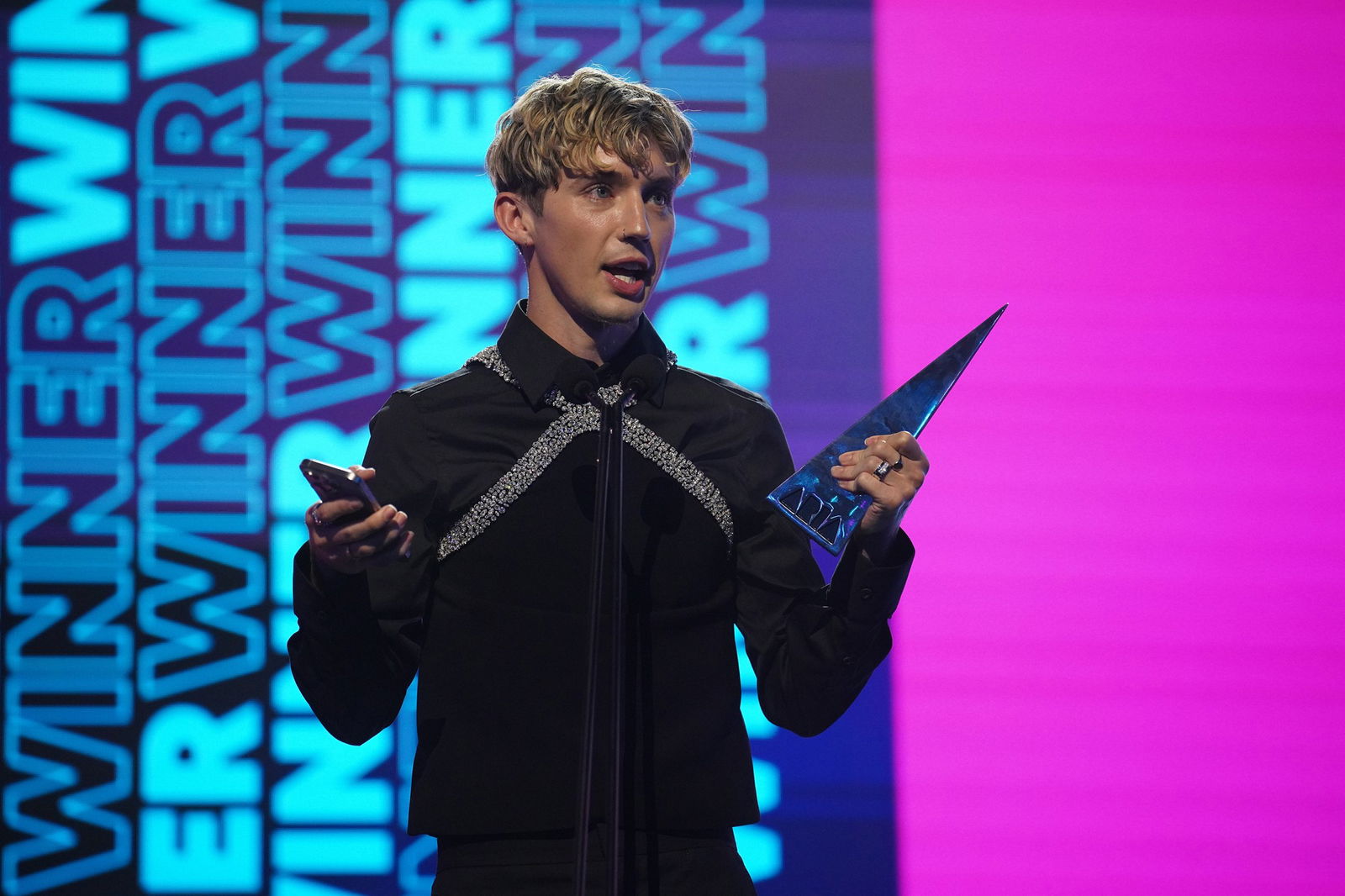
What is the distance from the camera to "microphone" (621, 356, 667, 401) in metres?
1.26

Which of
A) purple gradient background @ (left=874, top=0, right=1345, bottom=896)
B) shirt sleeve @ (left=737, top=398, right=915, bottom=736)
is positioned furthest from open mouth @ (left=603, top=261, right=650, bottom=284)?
purple gradient background @ (left=874, top=0, right=1345, bottom=896)

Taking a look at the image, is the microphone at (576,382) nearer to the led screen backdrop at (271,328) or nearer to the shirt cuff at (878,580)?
the shirt cuff at (878,580)

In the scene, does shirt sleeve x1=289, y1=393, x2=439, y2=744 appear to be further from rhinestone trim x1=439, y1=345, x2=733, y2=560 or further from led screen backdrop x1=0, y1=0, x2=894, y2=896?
led screen backdrop x1=0, y1=0, x2=894, y2=896

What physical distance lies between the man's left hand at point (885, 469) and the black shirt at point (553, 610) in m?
0.12

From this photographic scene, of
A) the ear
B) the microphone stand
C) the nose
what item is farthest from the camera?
the ear

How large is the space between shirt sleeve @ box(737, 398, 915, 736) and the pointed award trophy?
7 centimetres

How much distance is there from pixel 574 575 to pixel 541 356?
0.91 feet

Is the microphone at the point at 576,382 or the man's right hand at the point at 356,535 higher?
the microphone at the point at 576,382

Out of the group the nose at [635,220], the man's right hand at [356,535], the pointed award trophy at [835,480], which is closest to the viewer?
the man's right hand at [356,535]

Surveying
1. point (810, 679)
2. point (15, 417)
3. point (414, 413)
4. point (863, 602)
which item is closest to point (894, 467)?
point (863, 602)

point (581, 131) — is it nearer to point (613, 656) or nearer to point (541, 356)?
point (541, 356)

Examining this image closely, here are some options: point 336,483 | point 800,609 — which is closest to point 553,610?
point 800,609

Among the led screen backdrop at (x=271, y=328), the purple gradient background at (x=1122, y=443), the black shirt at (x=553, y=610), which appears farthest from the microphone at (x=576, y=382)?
the purple gradient background at (x=1122, y=443)

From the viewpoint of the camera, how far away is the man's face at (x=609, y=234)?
1.54 metres
